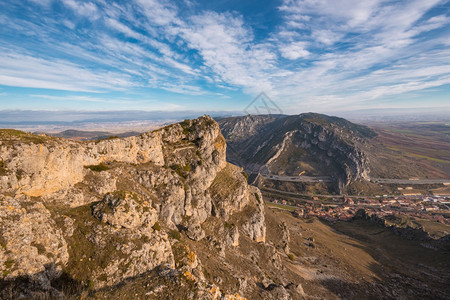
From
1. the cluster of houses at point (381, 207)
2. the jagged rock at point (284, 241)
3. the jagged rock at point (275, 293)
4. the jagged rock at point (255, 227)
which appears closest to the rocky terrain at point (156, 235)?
the jagged rock at point (275, 293)

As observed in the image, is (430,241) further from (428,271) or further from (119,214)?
(119,214)

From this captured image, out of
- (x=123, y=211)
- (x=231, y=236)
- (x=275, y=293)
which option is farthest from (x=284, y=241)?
(x=123, y=211)

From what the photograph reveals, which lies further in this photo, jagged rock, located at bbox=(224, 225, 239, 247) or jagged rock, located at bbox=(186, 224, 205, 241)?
jagged rock, located at bbox=(224, 225, 239, 247)

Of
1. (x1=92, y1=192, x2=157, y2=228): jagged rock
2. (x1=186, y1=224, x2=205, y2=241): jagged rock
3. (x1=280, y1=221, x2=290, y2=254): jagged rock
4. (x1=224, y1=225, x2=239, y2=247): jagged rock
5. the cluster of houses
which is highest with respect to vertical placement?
(x1=92, y1=192, x2=157, y2=228): jagged rock

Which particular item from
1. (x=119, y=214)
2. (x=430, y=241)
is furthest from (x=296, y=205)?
(x=119, y=214)

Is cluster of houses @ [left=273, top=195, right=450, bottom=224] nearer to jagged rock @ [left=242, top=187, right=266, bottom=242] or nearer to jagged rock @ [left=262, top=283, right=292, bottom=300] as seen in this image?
jagged rock @ [left=242, top=187, right=266, bottom=242]

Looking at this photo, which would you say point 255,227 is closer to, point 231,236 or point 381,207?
point 231,236

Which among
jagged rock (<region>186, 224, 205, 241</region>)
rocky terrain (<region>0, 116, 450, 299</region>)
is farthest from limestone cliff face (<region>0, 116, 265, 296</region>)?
rocky terrain (<region>0, 116, 450, 299</region>)
